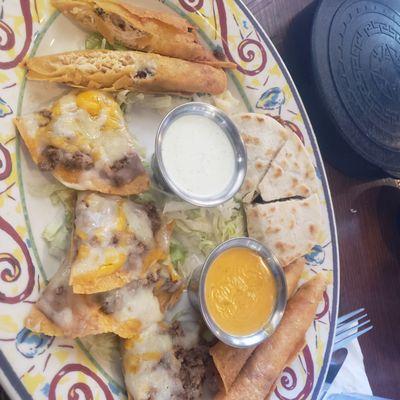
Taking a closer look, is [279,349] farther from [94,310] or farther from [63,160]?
[63,160]

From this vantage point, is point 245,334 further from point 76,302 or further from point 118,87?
point 118,87

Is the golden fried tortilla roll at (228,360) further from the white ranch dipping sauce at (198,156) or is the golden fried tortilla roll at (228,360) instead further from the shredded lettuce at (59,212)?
the shredded lettuce at (59,212)

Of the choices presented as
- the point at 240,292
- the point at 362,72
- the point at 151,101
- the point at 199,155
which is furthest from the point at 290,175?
the point at 362,72

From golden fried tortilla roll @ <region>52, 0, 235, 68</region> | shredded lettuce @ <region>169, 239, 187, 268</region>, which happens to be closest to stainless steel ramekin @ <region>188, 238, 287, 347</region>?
shredded lettuce @ <region>169, 239, 187, 268</region>

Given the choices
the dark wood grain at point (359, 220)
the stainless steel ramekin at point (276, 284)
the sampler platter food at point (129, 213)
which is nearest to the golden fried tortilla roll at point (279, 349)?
the sampler platter food at point (129, 213)

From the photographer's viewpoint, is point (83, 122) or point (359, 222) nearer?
point (83, 122)

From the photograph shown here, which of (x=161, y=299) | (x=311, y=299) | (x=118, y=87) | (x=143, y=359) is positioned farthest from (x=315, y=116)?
(x=143, y=359)
